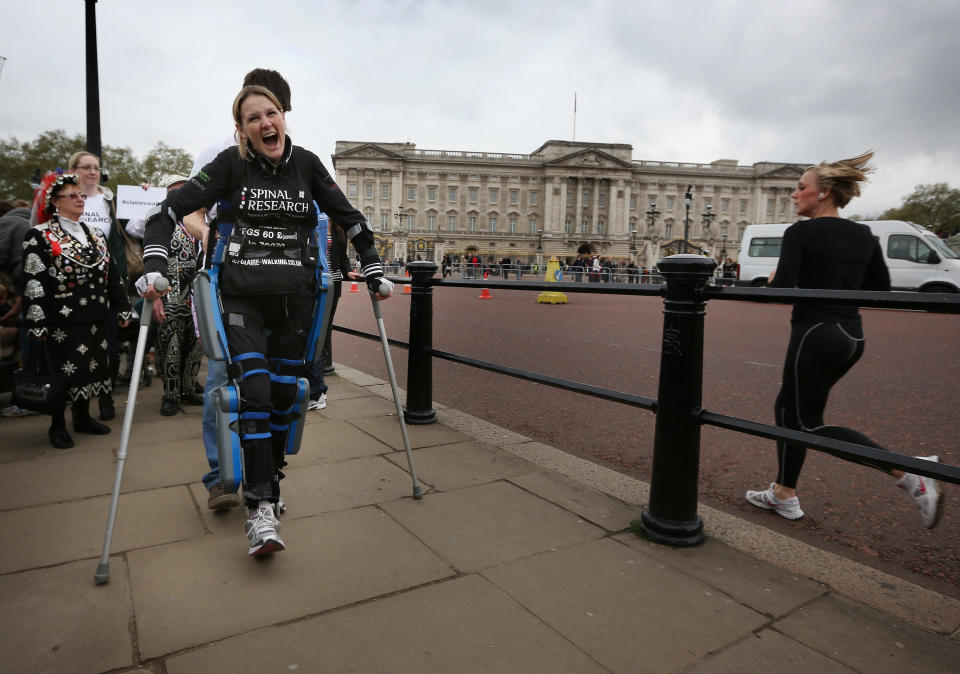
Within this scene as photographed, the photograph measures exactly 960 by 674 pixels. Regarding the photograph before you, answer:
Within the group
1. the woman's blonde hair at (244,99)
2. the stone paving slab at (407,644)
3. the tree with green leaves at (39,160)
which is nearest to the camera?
the stone paving slab at (407,644)

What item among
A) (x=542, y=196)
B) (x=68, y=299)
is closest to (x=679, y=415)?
(x=68, y=299)

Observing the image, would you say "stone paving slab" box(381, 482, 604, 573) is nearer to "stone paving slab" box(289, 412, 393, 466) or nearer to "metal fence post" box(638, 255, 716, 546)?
"metal fence post" box(638, 255, 716, 546)

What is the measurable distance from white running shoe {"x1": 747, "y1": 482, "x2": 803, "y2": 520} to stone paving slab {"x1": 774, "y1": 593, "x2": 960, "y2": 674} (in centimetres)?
95

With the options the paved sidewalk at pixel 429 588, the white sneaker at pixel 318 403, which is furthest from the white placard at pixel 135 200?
the paved sidewalk at pixel 429 588

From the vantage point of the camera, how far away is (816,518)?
3104mm

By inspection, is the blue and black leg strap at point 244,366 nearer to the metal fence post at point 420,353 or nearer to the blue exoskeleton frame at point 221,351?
the blue exoskeleton frame at point 221,351

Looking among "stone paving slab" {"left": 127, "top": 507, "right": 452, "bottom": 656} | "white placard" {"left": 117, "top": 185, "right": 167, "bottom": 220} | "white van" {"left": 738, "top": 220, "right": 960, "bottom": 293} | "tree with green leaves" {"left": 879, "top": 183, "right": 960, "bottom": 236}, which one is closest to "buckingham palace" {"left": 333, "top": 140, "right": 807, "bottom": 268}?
"tree with green leaves" {"left": 879, "top": 183, "right": 960, "bottom": 236}

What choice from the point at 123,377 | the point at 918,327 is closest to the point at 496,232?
the point at 918,327

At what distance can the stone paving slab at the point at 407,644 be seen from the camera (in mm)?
1740

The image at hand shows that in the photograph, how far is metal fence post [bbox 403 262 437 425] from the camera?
14.0ft

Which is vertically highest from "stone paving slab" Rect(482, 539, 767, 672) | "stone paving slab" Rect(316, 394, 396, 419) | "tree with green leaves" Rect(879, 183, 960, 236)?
"tree with green leaves" Rect(879, 183, 960, 236)

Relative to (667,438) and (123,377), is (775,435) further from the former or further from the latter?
(123,377)

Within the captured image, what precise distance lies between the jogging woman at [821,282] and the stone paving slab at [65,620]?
2.77 metres

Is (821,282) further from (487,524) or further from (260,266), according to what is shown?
(260,266)
